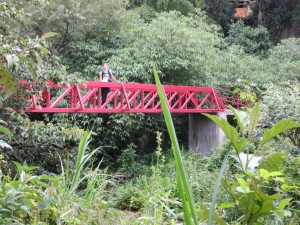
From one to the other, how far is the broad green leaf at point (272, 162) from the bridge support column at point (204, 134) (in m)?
11.4

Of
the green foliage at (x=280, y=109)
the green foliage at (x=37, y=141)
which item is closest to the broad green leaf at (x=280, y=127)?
the green foliage at (x=280, y=109)

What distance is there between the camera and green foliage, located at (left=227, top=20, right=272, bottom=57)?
18703 mm

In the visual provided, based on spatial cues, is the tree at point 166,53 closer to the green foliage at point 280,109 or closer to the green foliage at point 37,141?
the green foliage at point 37,141

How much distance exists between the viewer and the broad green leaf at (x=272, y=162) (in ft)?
4.52

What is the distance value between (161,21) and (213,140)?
3827 mm

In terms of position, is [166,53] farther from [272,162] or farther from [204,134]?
[272,162]

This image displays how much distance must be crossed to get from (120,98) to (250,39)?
33.7ft

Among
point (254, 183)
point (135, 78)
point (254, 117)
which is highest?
point (254, 117)

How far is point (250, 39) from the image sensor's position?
19.1 m

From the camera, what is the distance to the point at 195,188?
7062mm

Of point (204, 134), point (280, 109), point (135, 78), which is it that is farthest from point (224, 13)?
point (280, 109)

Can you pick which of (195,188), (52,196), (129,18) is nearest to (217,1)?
(129,18)

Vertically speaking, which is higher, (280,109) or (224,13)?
(280,109)

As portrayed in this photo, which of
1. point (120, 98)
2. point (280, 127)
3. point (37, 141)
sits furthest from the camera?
point (120, 98)
